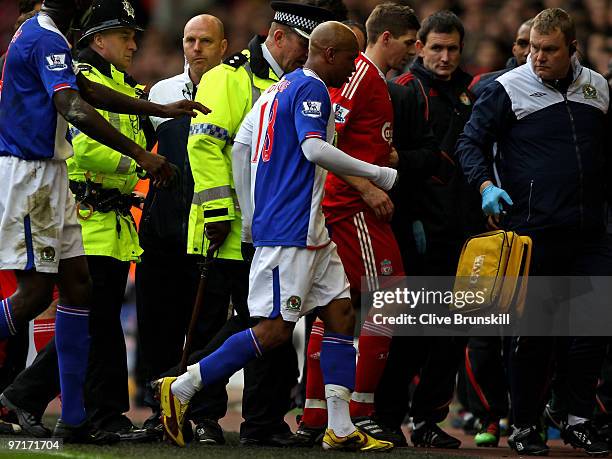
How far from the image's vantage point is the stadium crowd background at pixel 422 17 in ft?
39.0

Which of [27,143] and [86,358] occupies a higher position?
[27,143]

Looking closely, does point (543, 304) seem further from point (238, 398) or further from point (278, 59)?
point (238, 398)

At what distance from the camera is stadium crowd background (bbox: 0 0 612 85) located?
39.0ft

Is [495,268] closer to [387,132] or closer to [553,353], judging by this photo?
[553,353]

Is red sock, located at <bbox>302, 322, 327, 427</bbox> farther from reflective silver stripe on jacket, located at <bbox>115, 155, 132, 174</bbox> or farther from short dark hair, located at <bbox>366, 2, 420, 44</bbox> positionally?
short dark hair, located at <bbox>366, 2, 420, 44</bbox>

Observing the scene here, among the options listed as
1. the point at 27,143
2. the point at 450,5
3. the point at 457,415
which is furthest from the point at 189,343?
the point at 450,5

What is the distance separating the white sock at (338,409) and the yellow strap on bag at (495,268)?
1.14 m

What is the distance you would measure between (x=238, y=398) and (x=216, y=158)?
5061 millimetres

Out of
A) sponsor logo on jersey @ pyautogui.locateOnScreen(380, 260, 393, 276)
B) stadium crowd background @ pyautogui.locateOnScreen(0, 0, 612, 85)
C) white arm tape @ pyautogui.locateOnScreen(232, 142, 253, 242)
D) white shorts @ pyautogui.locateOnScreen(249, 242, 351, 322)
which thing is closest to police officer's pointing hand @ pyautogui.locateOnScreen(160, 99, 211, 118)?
white arm tape @ pyautogui.locateOnScreen(232, 142, 253, 242)

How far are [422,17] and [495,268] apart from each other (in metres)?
8.28

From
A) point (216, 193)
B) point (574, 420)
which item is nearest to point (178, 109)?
point (216, 193)

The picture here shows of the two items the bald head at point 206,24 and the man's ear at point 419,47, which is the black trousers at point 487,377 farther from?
the bald head at point 206,24

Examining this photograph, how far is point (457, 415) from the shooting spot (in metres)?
11.4

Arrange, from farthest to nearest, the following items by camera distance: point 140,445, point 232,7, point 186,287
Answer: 1. point 232,7
2. point 186,287
3. point 140,445
